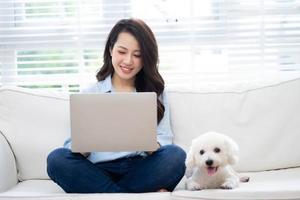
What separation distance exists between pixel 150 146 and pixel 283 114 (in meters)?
0.84

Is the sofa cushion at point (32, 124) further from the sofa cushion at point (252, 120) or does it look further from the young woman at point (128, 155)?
the sofa cushion at point (252, 120)

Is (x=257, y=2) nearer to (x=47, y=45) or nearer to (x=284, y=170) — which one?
(x=284, y=170)

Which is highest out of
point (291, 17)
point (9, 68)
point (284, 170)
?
point (291, 17)

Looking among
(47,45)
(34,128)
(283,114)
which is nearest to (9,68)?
(47,45)

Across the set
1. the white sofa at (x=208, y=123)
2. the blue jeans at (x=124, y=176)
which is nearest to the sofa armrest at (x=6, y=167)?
the white sofa at (x=208, y=123)

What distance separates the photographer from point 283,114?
211 centimetres

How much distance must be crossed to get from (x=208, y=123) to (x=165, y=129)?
0.84 feet

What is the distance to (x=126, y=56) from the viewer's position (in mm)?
1965

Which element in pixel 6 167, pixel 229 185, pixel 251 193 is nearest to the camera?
pixel 251 193

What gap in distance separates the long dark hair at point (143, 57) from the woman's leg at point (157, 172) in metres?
0.33

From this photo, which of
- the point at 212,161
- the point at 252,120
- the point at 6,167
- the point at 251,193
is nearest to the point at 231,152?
the point at 212,161

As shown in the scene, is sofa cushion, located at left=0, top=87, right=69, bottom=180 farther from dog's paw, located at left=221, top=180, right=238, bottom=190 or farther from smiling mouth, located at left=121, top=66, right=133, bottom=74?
dog's paw, located at left=221, top=180, right=238, bottom=190

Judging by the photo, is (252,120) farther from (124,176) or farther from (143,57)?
(124,176)

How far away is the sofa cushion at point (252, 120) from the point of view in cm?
207
